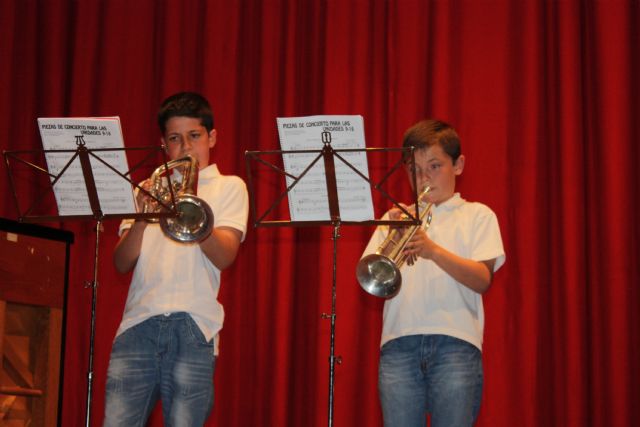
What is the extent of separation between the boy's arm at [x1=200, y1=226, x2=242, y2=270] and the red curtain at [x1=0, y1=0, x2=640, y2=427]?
64.9 inches

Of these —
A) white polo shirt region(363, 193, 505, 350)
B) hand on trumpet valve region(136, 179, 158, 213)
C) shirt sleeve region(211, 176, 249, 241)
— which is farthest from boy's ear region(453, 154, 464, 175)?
hand on trumpet valve region(136, 179, 158, 213)

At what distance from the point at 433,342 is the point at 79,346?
2.83 meters

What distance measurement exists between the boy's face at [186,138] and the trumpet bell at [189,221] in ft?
1.23

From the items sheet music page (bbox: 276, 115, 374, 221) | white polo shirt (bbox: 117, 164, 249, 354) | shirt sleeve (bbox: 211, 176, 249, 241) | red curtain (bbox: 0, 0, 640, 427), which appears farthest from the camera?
red curtain (bbox: 0, 0, 640, 427)

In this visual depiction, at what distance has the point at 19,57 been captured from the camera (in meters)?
5.44

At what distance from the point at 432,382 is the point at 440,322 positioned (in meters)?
0.21

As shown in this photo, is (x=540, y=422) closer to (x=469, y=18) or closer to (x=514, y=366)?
(x=514, y=366)

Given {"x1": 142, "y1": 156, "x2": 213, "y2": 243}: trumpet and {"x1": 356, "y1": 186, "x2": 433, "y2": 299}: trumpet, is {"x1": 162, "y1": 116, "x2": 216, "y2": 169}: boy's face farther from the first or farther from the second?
{"x1": 356, "y1": 186, "x2": 433, "y2": 299}: trumpet

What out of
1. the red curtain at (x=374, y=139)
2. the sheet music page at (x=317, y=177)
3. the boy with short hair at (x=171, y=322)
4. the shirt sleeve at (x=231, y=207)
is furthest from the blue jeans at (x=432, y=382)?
the red curtain at (x=374, y=139)

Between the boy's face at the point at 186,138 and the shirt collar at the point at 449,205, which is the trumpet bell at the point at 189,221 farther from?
the shirt collar at the point at 449,205

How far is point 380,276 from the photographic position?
3.14m

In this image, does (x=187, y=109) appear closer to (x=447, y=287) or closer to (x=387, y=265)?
(x=387, y=265)

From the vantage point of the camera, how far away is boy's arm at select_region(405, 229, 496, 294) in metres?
3.05

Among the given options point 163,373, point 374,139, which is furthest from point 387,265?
point 374,139
